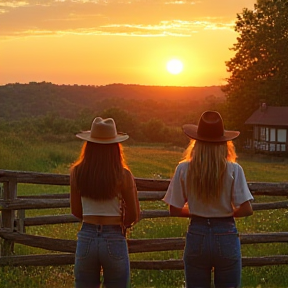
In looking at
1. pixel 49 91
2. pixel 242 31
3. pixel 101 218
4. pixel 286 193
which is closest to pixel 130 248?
pixel 286 193

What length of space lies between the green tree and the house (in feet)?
5.60

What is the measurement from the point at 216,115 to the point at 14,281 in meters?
3.88

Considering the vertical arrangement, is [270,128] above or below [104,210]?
below

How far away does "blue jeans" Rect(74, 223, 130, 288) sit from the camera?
15.3ft

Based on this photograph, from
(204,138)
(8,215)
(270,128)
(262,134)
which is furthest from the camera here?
(262,134)

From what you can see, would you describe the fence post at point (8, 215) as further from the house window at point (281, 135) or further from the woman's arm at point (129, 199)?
the house window at point (281, 135)

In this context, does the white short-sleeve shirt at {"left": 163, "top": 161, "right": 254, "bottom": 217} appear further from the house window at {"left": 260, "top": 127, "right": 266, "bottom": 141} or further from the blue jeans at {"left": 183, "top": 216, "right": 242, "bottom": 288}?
the house window at {"left": 260, "top": 127, "right": 266, "bottom": 141}

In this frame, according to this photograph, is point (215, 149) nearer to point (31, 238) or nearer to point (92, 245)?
point (92, 245)

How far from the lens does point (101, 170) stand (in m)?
4.69

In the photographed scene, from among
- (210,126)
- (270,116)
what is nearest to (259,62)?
(270,116)

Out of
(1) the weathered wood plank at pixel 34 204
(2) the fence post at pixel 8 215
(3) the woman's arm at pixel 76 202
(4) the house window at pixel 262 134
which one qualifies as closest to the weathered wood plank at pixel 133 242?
(2) the fence post at pixel 8 215

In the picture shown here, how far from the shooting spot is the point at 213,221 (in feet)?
15.4

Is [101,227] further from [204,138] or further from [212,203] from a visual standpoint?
[204,138]

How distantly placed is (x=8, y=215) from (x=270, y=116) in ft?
163
